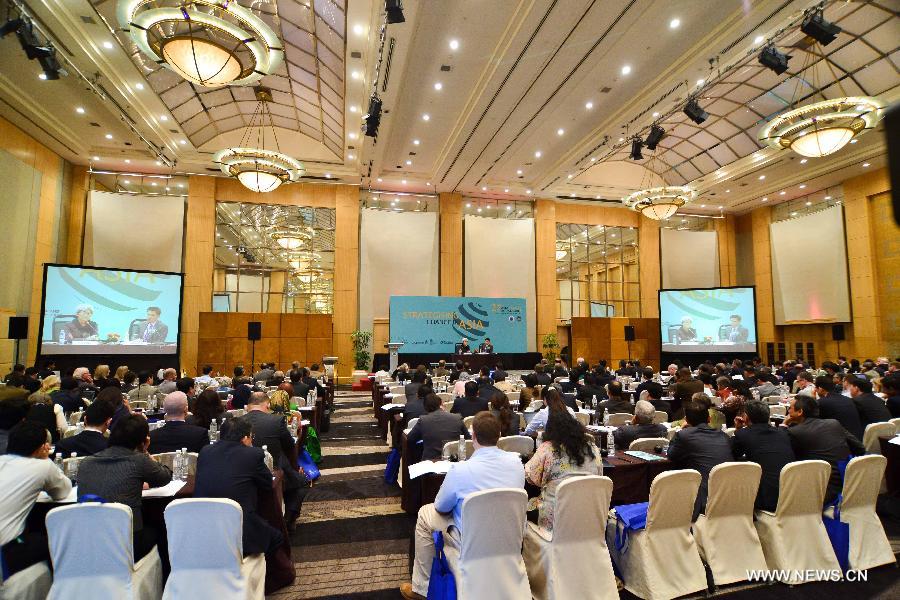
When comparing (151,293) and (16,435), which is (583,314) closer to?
(151,293)

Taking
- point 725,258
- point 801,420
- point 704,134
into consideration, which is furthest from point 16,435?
point 725,258

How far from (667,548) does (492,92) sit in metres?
10.4

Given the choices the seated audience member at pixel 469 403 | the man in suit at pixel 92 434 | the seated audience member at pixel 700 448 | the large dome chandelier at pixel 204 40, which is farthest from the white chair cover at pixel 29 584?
the large dome chandelier at pixel 204 40

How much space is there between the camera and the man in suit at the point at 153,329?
13.8m

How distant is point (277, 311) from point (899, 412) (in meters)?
16.2

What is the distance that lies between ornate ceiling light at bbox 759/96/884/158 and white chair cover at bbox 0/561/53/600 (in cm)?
1236

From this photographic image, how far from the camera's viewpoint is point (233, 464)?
9.55 feet

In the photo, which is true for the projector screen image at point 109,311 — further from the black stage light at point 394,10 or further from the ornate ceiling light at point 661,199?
the ornate ceiling light at point 661,199

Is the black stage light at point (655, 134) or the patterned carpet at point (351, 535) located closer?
the patterned carpet at point (351, 535)

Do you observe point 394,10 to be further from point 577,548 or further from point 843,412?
point 843,412

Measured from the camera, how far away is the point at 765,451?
3467 millimetres

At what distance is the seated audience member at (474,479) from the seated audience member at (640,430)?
5.95 ft

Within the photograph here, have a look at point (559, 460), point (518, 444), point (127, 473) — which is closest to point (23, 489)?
point (127, 473)

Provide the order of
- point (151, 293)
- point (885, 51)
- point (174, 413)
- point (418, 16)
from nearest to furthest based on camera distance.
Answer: point (174, 413) → point (418, 16) → point (885, 51) → point (151, 293)
